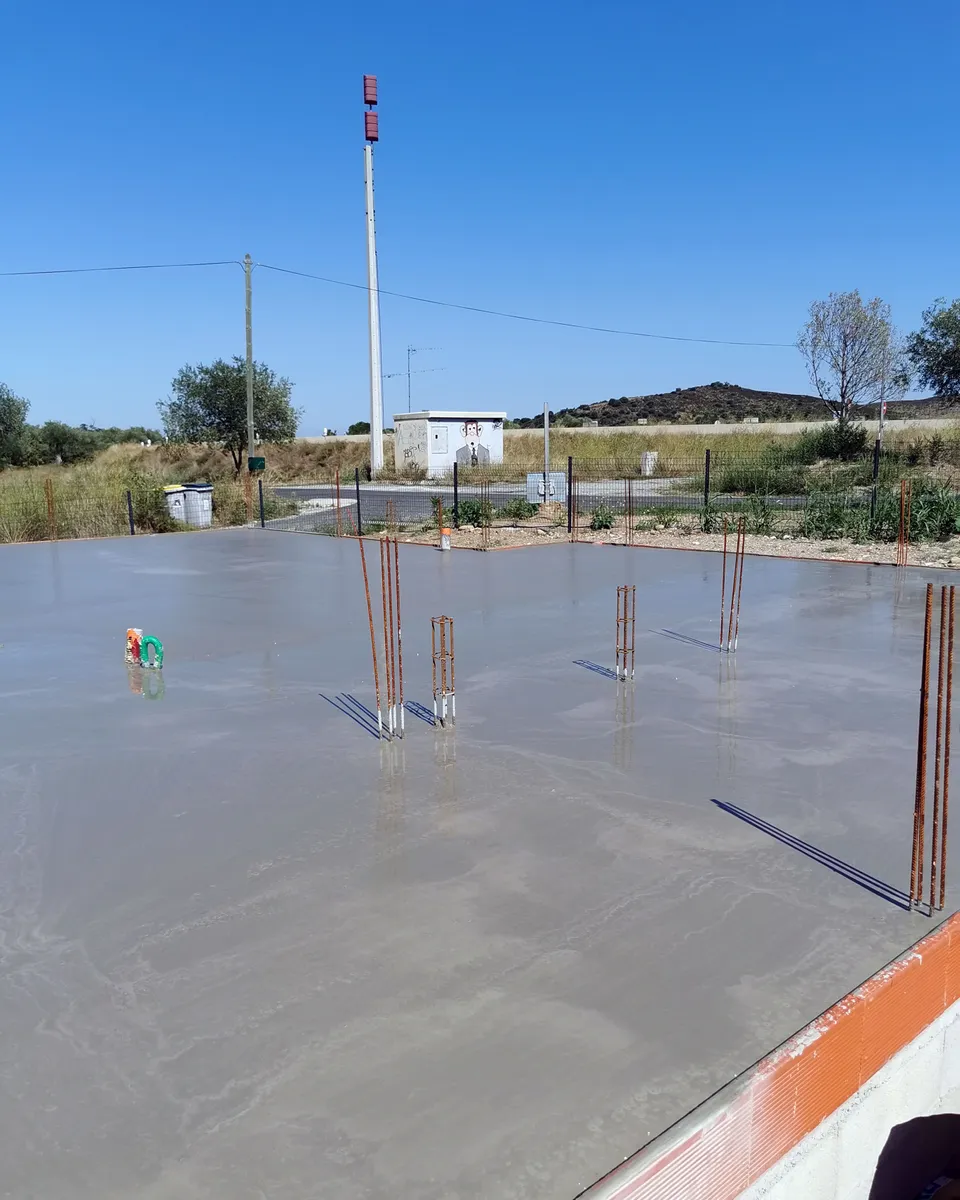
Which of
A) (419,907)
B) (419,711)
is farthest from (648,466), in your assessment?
(419,907)

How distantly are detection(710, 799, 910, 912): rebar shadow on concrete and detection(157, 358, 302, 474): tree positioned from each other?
3494 centimetres

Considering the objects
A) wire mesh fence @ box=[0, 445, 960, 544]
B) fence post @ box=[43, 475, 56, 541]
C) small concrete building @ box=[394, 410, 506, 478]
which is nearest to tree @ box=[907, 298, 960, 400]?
wire mesh fence @ box=[0, 445, 960, 544]

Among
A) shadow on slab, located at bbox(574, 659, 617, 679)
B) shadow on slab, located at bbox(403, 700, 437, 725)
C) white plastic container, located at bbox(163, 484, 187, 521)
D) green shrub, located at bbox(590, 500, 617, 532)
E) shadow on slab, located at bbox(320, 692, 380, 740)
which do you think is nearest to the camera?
shadow on slab, located at bbox(320, 692, 380, 740)

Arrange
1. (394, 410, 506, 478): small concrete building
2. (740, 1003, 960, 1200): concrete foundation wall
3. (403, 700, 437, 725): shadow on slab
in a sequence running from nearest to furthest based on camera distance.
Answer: (740, 1003, 960, 1200): concrete foundation wall, (403, 700, 437, 725): shadow on slab, (394, 410, 506, 478): small concrete building

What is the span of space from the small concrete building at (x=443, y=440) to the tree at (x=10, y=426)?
16.0 m

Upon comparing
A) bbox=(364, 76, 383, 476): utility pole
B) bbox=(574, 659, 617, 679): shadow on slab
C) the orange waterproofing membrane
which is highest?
bbox=(364, 76, 383, 476): utility pole

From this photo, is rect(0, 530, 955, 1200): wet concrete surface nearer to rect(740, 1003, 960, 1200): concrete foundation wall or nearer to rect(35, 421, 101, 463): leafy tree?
rect(740, 1003, 960, 1200): concrete foundation wall

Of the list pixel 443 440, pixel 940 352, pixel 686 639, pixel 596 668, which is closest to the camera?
pixel 596 668

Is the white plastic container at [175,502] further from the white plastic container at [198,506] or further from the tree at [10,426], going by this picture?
the tree at [10,426]

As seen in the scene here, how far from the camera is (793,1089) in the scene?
290cm

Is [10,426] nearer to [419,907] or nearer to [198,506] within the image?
[198,506]

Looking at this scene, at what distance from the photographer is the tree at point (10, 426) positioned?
3991 centimetres

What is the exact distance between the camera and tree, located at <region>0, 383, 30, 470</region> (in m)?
39.9

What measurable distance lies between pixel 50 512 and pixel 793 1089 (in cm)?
1861
